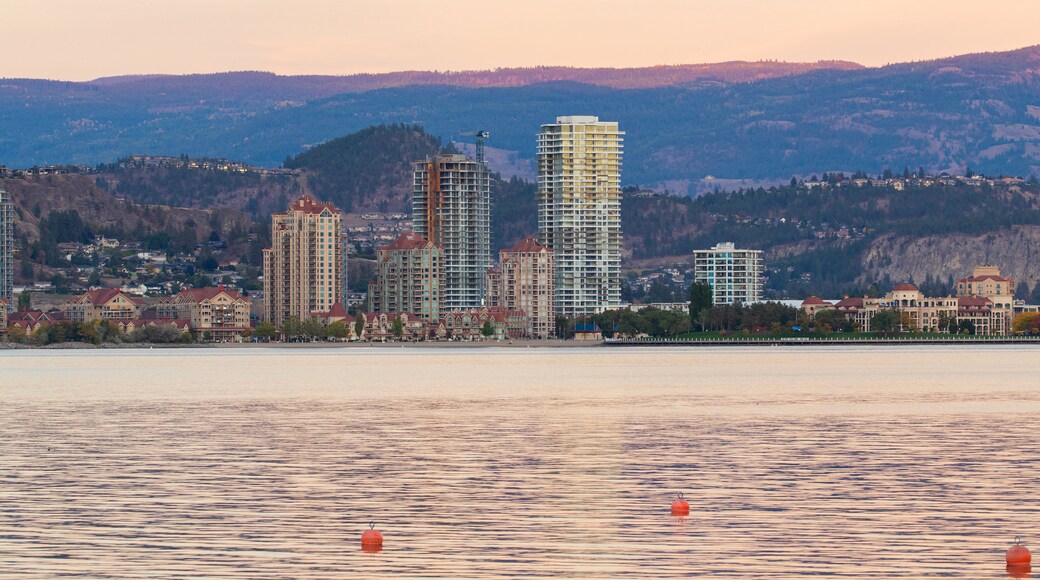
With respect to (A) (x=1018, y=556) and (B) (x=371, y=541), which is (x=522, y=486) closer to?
(B) (x=371, y=541)

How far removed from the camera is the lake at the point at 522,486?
140ft

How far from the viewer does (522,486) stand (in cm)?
5722

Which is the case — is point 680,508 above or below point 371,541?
above

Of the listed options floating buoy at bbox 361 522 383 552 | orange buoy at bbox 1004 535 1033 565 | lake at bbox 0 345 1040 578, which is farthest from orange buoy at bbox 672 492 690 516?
orange buoy at bbox 1004 535 1033 565

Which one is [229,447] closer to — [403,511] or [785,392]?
[403,511]

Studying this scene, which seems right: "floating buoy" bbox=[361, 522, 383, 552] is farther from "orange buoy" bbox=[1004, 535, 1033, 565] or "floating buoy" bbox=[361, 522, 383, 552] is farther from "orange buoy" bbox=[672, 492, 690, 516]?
"orange buoy" bbox=[1004, 535, 1033, 565]

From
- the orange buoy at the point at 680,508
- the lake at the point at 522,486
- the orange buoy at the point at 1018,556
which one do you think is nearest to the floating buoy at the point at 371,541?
the lake at the point at 522,486

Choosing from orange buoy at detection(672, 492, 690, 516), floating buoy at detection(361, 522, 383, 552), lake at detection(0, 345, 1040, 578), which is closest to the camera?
lake at detection(0, 345, 1040, 578)

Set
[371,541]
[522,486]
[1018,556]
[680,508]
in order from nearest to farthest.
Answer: [1018,556] < [371,541] < [680,508] < [522,486]

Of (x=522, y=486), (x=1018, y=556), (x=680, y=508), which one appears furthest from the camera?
(x=522, y=486)

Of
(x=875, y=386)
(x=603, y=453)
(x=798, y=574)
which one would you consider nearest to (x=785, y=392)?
(x=875, y=386)

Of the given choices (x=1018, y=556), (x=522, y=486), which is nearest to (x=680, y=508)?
(x=522, y=486)

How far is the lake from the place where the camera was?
4256cm

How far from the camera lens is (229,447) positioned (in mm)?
73688
